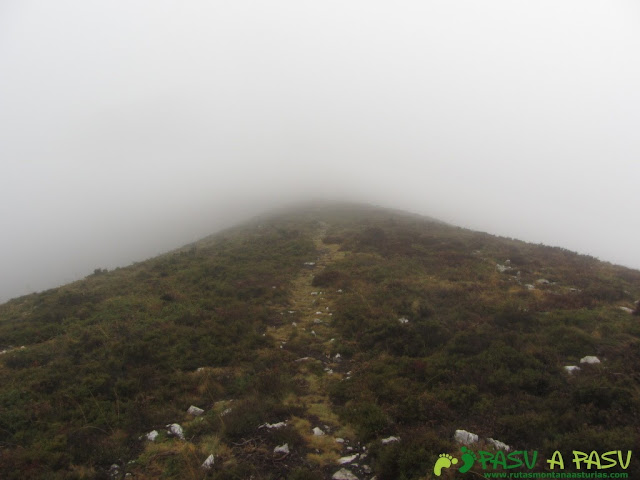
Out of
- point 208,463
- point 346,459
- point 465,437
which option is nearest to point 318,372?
point 346,459

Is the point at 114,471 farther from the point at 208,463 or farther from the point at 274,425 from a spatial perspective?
the point at 274,425

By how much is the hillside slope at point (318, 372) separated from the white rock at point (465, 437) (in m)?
0.16

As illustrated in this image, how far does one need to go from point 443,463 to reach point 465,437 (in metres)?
1.15

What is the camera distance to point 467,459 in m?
6.65

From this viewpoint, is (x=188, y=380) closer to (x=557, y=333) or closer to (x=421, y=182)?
(x=557, y=333)

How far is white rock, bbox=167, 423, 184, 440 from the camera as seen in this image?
8.66m

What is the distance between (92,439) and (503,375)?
10.8 m

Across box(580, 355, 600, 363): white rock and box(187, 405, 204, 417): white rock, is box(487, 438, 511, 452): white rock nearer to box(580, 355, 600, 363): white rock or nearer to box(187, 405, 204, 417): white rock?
box(580, 355, 600, 363): white rock

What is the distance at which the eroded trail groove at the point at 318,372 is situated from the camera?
7.75m

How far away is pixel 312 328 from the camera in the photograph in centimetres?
1536

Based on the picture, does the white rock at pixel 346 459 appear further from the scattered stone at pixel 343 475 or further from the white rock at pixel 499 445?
the white rock at pixel 499 445

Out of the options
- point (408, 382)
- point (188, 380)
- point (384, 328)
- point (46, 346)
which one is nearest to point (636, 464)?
point (408, 382)

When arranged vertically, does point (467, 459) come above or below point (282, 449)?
above

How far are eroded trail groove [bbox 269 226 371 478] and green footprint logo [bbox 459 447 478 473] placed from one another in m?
1.93
